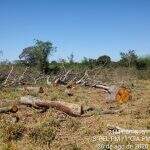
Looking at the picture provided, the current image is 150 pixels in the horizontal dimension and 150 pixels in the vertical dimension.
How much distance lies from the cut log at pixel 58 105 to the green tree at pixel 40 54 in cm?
2449

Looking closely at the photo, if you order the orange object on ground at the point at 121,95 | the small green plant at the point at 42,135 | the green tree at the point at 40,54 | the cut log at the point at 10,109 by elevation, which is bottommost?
the small green plant at the point at 42,135

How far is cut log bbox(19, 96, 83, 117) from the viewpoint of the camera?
1425 centimetres

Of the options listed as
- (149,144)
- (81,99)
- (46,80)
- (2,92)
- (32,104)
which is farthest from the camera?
(46,80)

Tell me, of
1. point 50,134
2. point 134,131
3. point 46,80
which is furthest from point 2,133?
point 46,80

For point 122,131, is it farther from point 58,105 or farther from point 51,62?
point 51,62

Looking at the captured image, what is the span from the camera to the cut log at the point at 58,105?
14.2 meters

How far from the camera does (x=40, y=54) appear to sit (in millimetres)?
42188

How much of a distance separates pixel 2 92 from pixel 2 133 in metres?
9.65

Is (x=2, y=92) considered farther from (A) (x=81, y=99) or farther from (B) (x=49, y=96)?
(A) (x=81, y=99)

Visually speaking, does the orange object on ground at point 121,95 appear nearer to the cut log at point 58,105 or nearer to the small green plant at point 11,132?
the cut log at point 58,105

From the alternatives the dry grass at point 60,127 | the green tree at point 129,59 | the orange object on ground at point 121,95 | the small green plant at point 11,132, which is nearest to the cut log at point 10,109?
the dry grass at point 60,127

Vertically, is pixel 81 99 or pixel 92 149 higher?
pixel 81 99

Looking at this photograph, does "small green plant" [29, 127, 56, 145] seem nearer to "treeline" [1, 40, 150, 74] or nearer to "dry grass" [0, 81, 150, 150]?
"dry grass" [0, 81, 150, 150]

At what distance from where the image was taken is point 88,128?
40.5 feet
